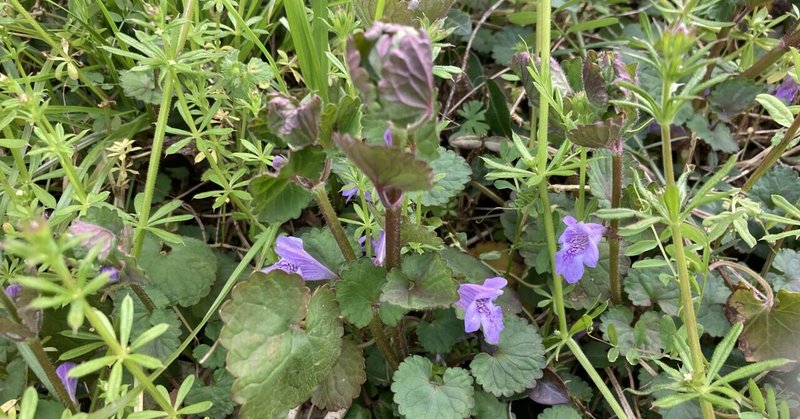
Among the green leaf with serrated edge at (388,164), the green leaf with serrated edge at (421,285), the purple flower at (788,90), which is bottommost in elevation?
the purple flower at (788,90)

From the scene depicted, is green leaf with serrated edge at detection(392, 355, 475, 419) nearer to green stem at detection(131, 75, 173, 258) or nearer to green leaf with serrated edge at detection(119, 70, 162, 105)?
green stem at detection(131, 75, 173, 258)

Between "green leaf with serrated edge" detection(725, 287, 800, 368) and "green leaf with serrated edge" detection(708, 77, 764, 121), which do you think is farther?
"green leaf with serrated edge" detection(708, 77, 764, 121)

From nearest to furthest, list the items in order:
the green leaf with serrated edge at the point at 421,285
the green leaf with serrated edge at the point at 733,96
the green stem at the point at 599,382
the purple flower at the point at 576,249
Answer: the green leaf with serrated edge at the point at 421,285, the green stem at the point at 599,382, the purple flower at the point at 576,249, the green leaf with serrated edge at the point at 733,96

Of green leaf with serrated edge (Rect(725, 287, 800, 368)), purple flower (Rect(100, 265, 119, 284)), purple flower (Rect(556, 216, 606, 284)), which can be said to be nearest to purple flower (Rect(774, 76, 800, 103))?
green leaf with serrated edge (Rect(725, 287, 800, 368))

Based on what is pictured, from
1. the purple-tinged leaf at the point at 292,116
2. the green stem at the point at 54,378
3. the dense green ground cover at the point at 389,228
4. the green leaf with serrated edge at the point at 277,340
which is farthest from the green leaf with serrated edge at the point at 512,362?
the green stem at the point at 54,378

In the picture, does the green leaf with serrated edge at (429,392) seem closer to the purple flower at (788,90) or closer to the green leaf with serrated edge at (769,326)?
the green leaf with serrated edge at (769,326)

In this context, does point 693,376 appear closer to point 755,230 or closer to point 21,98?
point 755,230
